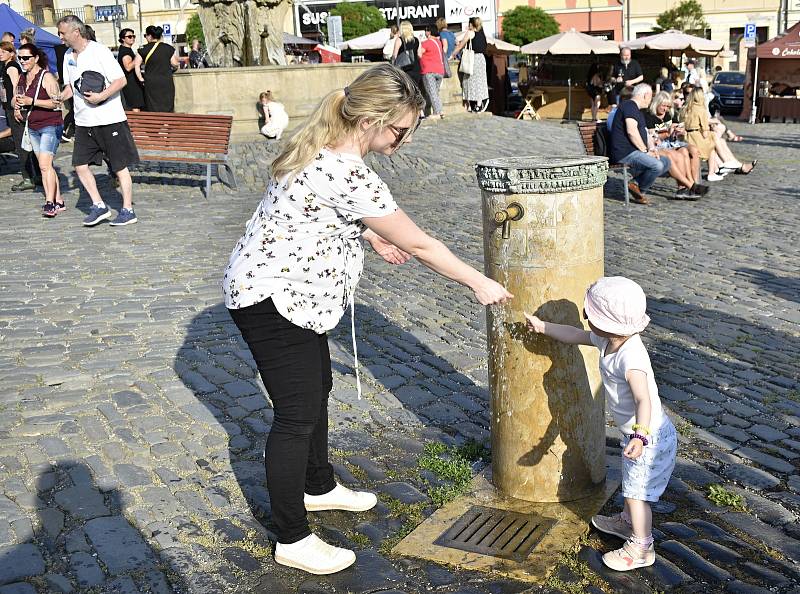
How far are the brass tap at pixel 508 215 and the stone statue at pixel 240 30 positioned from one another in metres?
15.3

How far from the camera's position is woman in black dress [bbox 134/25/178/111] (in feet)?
48.2

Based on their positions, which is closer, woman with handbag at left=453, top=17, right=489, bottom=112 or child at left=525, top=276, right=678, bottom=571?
child at left=525, top=276, right=678, bottom=571

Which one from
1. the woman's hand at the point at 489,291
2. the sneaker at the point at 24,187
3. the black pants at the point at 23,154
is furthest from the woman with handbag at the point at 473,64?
the woman's hand at the point at 489,291

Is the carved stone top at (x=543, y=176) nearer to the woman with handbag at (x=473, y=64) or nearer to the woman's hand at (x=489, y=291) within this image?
the woman's hand at (x=489, y=291)

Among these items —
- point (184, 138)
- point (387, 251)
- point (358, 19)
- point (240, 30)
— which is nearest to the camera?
point (387, 251)

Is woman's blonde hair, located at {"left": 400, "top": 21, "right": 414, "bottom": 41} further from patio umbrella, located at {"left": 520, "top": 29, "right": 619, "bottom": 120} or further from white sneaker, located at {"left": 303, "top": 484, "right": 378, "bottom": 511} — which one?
white sneaker, located at {"left": 303, "top": 484, "right": 378, "bottom": 511}

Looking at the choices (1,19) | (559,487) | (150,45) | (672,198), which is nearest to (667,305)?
(559,487)

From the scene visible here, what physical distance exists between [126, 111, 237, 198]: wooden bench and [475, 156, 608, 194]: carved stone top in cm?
885

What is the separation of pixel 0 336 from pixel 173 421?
7.44 ft

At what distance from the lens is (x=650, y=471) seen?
3.54 meters

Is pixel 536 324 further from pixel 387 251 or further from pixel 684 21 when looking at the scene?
pixel 684 21

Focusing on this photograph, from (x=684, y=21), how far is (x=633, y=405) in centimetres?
5586

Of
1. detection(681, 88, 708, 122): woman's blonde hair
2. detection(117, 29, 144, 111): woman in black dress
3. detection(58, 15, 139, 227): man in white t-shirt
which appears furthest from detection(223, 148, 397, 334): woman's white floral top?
detection(117, 29, 144, 111): woman in black dress

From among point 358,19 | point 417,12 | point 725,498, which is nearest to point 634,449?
point 725,498
